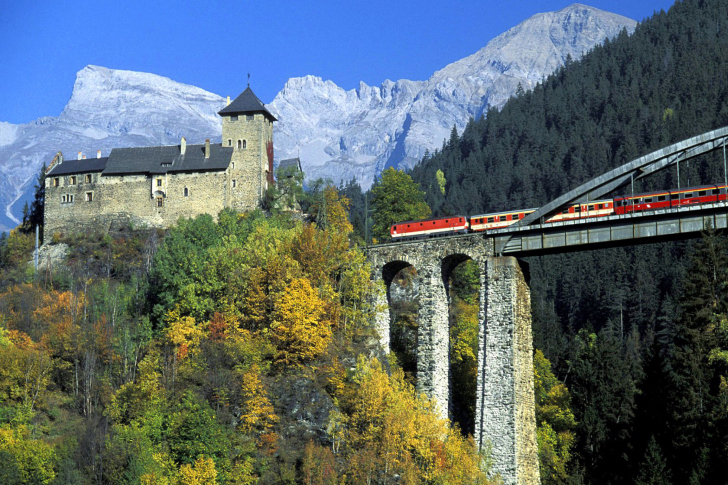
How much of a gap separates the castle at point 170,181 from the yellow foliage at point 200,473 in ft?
131

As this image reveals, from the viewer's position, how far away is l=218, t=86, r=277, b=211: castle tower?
86562 mm

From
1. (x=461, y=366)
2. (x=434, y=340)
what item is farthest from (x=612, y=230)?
(x=461, y=366)

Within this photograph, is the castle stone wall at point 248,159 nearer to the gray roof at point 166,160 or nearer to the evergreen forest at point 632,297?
the gray roof at point 166,160

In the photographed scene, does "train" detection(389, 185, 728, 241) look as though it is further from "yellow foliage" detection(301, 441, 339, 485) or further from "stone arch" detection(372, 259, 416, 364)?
"yellow foliage" detection(301, 441, 339, 485)

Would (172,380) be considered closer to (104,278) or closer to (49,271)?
(104,278)

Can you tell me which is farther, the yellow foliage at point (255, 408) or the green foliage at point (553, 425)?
the green foliage at point (553, 425)

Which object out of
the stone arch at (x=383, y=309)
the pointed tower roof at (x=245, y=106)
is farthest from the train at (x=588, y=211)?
the pointed tower roof at (x=245, y=106)

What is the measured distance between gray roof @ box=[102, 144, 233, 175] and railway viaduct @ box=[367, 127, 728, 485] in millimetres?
37717

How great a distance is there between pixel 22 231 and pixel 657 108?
135012mm

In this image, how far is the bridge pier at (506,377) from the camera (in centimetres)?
4981

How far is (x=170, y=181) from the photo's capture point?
8731cm

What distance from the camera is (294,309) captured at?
58188mm

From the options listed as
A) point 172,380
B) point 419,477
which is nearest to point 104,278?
point 172,380

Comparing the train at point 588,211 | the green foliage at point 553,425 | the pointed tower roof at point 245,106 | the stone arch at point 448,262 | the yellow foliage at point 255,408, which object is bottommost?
the green foliage at point 553,425
